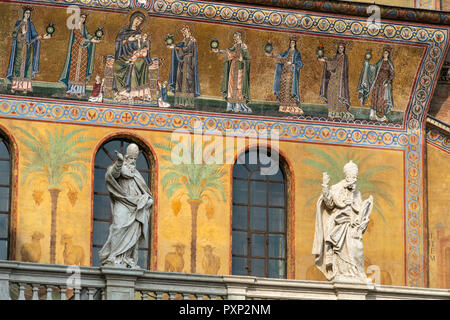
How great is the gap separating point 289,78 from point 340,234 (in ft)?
17.6

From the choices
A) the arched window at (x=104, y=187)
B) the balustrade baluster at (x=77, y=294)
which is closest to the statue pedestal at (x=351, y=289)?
the balustrade baluster at (x=77, y=294)

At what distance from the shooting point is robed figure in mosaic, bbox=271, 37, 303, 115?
30.3m

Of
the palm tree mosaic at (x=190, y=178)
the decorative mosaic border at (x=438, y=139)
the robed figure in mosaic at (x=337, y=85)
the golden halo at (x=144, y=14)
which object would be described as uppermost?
the golden halo at (x=144, y=14)

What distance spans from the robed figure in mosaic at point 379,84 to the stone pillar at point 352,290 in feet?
20.1

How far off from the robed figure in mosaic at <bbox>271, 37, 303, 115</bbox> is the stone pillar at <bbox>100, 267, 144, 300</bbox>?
→ 23.3ft

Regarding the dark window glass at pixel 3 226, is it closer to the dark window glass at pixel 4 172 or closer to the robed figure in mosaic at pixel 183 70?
the dark window glass at pixel 4 172

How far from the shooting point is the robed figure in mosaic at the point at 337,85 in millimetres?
30531

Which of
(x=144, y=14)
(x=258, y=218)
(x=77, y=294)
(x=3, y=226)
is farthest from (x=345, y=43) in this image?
(x=77, y=294)

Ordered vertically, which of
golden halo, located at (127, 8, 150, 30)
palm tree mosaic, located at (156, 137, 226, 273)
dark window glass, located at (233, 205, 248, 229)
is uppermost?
golden halo, located at (127, 8, 150, 30)

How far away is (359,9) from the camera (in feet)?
99.5

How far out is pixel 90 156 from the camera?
29125 millimetres

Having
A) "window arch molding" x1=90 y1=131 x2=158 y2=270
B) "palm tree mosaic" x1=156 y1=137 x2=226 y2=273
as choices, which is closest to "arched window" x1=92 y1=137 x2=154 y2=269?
"window arch molding" x1=90 y1=131 x2=158 y2=270

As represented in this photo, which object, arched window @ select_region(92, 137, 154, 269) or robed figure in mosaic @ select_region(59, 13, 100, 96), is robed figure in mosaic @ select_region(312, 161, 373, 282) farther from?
robed figure in mosaic @ select_region(59, 13, 100, 96)
